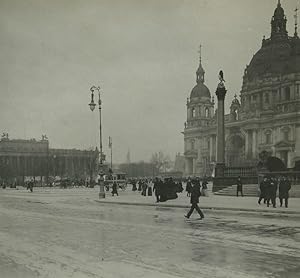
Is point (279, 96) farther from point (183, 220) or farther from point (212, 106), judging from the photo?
point (183, 220)

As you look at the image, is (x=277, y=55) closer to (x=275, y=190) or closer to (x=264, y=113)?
(x=264, y=113)

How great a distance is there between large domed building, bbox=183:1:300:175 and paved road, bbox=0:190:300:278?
266 ft

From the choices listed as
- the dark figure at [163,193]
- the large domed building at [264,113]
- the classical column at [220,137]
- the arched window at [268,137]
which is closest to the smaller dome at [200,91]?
the large domed building at [264,113]

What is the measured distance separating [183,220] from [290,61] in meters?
97.8

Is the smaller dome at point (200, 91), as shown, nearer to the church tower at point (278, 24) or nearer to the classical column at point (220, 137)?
the church tower at point (278, 24)

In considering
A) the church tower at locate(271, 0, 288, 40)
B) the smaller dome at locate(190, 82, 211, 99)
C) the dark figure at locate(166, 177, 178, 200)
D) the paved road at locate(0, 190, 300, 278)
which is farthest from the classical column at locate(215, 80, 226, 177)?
the smaller dome at locate(190, 82, 211, 99)

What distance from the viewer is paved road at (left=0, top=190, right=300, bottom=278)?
918cm

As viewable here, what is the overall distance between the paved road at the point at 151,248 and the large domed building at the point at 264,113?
81.0 m

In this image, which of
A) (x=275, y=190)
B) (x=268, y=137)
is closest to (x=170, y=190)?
(x=275, y=190)

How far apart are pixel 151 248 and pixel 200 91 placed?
120m

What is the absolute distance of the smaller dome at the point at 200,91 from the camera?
425 ft

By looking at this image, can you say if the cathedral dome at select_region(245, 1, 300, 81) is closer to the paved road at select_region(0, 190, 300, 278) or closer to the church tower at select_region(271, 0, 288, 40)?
the church tower at select_region(271, 0, 288, 40)

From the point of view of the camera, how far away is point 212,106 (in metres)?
131

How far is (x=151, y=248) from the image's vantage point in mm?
11695
